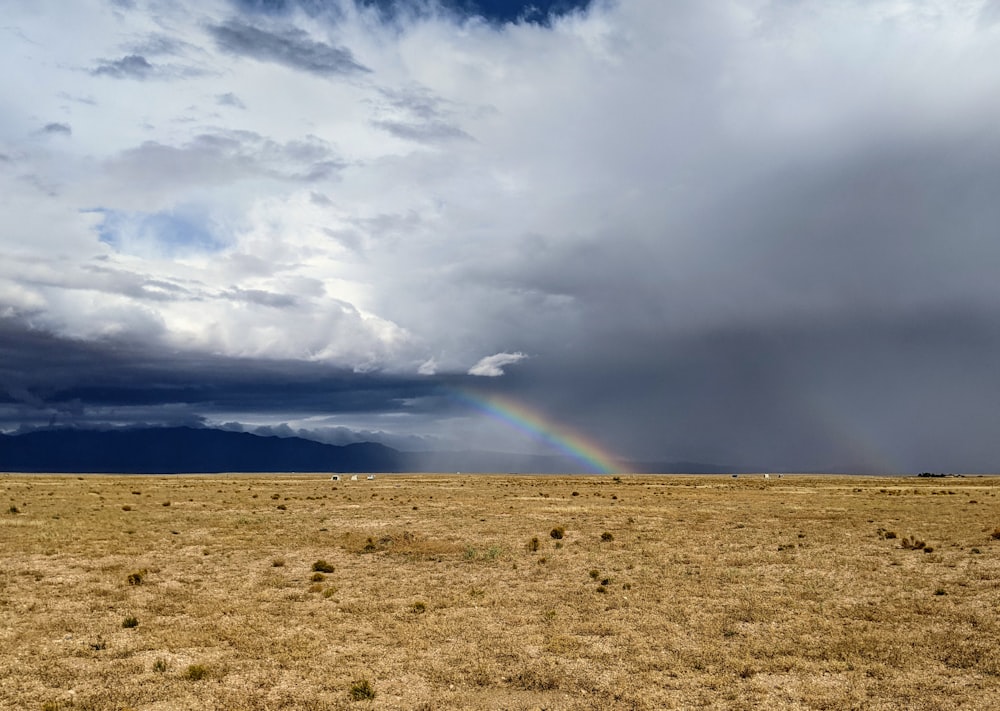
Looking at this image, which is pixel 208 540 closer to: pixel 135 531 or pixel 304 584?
pixel 135 531

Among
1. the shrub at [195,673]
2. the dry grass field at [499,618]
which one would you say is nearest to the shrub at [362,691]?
the dry grass field at [499,618]

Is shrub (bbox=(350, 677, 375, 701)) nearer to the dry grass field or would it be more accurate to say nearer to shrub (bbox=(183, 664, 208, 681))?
the dry grass field

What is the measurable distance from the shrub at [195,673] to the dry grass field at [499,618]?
90mm

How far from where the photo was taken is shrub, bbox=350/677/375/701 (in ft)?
44.0

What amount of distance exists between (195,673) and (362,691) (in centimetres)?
424

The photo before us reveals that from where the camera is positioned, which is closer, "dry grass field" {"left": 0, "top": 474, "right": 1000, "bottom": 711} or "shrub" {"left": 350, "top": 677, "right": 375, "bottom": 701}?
"shrub" {"left": 350, "top": 677, "right": 375, "bottom": 701}

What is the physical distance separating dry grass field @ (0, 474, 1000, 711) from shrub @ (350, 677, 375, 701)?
40mm

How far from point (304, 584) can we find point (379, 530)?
1663 centimetres

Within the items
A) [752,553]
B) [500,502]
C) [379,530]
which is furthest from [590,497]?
[752,553]

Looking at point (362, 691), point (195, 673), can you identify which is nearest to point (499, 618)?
point (362, 691)

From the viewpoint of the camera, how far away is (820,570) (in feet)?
86.6

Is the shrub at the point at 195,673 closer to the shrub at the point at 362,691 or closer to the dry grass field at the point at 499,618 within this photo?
the dry grass field at the point at 499,618

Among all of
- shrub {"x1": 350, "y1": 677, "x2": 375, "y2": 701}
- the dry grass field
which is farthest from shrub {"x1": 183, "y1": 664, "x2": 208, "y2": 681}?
shrub {"x1": 350, "y1": 677, "x2": 375, "y2": 701}

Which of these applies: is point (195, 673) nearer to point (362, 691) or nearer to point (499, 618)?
point (362, 691)
